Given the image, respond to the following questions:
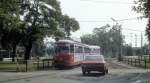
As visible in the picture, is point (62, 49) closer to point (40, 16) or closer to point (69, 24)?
point (40, 16)

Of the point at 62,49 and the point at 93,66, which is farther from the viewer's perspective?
the point at 62,49

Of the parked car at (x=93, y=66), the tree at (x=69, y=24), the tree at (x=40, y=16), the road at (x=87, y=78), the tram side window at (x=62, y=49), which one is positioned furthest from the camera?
the tree at (x=69, y=24)

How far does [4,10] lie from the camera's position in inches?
1823

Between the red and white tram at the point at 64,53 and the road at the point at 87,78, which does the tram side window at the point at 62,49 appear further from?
the road at the point at 87,78

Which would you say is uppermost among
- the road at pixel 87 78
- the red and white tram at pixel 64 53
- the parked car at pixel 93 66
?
the red and white tram at pixel 64 53

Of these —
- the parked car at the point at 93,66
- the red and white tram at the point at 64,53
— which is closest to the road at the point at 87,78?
the parked car at the point at 93,66

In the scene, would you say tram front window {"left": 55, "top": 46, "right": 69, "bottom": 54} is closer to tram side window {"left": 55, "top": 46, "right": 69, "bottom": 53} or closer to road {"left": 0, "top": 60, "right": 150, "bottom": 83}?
tram side window {"left": 55, "top": 46, "right": 69, "bottom": 53}

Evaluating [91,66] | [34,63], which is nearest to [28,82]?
[91,66]

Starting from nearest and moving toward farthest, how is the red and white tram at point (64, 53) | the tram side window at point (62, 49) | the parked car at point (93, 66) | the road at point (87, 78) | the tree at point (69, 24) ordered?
the road at point (87, 78), the parked car at point (93, 66), the red and white tram at point (64, 53), the tram side window at point (62, 49), the tree at point (69, 24)

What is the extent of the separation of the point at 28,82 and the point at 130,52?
500ft

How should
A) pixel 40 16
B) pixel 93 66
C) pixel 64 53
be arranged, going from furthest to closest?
pixel 40 16, pixel 64 53, pixel 93 66

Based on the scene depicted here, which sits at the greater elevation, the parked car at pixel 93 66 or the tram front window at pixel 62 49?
the tram front window at pixel 62 49

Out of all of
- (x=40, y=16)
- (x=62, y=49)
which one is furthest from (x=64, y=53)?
(x=40, y=16)

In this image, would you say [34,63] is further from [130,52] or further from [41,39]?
[130,52]
